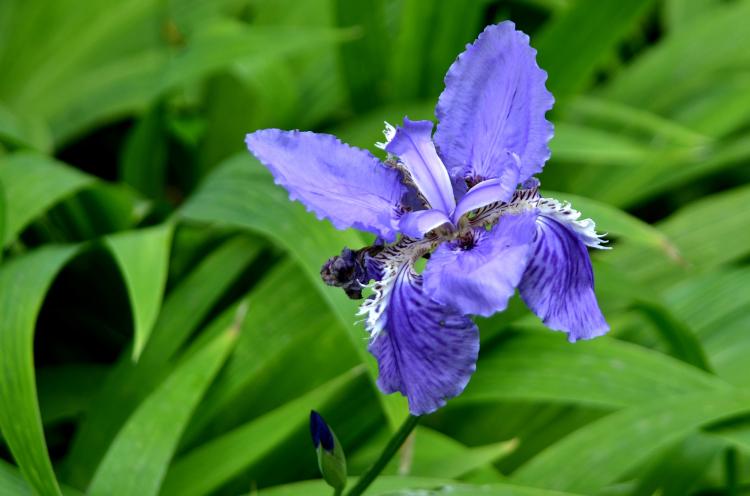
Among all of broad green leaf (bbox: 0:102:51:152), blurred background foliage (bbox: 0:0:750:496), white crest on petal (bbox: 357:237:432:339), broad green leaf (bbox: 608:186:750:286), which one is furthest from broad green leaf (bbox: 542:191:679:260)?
broad green leaf (bbox: 0:102:51:152)

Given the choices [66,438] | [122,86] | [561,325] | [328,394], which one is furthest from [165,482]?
[122,86]

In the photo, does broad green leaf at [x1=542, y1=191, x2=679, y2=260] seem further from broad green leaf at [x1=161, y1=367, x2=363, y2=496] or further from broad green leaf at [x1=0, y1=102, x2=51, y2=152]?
broad green leaf at [x1=0, y1=102, x2=51, y2=152]

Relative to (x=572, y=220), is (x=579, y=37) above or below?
above

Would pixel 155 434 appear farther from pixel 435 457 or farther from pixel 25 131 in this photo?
pixel 25 131

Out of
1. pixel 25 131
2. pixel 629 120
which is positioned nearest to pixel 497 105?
pixel 629 120

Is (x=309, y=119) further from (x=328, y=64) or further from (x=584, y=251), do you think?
(x=584, y=251)
